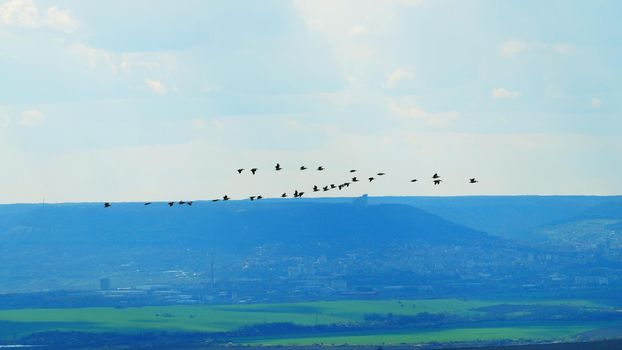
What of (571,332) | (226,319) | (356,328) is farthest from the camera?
(226,319)

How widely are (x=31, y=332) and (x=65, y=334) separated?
16.6 feet

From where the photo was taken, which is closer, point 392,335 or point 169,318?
point 392,335

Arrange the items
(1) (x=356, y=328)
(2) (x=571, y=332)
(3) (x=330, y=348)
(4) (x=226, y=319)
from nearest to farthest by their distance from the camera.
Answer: (3) (x=330, y=348)
(2) (x=571, y=332)
(1) (x=356, y=328)
(4) (x=226, y=319)

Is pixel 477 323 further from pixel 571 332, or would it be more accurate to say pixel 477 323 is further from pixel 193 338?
pixel 193 338

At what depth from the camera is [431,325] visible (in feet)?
612

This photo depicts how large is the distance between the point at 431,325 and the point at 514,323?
8.72 meters

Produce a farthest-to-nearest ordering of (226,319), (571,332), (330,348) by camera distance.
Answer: (226,319) < (571,332) < (330,348)

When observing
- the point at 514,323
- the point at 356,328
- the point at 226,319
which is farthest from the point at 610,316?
the point at 226,319

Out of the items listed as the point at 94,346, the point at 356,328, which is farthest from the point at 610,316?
the point at 94,346

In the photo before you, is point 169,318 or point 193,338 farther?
point 169,318

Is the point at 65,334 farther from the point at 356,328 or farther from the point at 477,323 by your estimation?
the point at 477,323

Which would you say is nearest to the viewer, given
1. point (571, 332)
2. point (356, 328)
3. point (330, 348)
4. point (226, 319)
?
point (330, 348)

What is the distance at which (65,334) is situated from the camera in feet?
592

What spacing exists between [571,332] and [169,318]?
50.1 m
